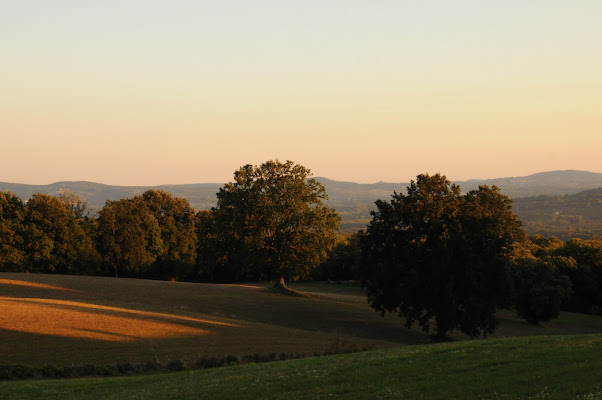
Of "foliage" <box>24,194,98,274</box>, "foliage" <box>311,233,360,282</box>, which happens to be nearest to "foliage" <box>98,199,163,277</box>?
"foliage" <box>24,194,98,274</box>

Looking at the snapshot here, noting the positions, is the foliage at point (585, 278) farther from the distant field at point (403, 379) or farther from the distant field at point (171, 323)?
the distant field at point (403, 379)

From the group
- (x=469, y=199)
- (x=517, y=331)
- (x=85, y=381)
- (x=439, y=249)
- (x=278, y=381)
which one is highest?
(x=469, y=199)

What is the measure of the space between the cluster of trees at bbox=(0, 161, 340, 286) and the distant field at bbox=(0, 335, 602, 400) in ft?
159

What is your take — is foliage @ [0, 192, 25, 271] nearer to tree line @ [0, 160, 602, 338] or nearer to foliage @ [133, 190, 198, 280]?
tree line @ [0, 160, 602, 338]

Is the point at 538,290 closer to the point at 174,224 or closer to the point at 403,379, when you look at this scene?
the point at 403,379

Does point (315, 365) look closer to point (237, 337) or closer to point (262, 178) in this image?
point (237, 337)

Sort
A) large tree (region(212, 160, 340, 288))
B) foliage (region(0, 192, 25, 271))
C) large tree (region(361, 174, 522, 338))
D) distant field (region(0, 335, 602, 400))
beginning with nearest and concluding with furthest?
distant field (region(0, 335, 602, 400)), large tree (region(361, 174, 522, 338)), large tree (region(212, 160, 340, 288)), foliage (region(0, 192, 25, 271))

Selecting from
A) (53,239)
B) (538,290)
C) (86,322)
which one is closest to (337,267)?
(53,239)

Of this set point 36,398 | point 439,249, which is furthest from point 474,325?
point 36,398

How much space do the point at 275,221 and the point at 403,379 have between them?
58.0 meters

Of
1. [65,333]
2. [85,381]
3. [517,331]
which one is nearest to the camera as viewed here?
[85,381]

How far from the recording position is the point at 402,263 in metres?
53.1

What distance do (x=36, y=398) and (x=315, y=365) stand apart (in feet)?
37.7

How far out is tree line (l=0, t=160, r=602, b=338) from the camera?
52000mm
